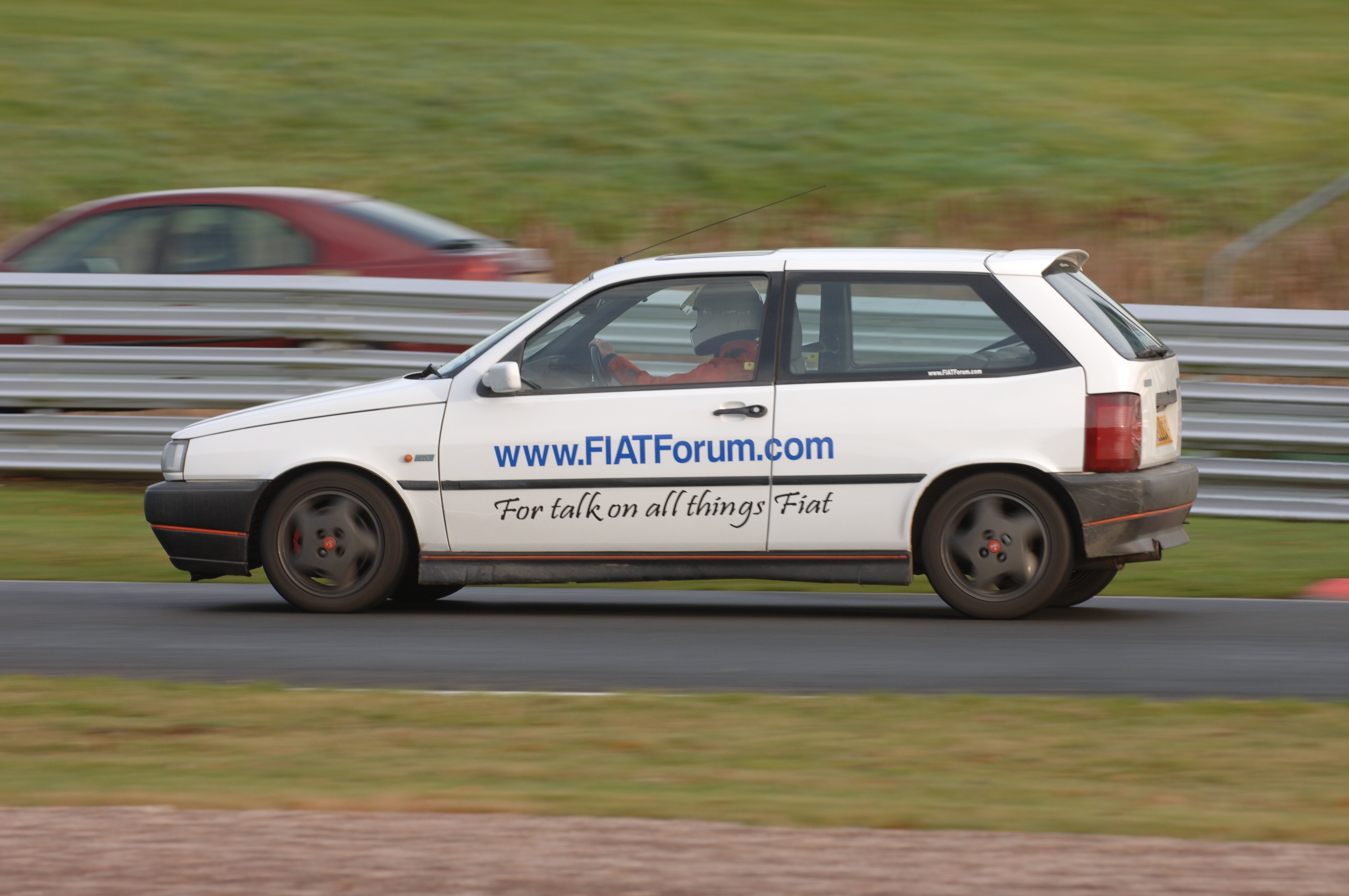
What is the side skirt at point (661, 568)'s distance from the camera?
328 inches

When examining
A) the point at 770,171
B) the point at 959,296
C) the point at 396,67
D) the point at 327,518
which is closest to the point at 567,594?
the point at 327,518

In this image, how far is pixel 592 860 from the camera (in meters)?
4.48

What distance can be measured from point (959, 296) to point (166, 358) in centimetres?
662

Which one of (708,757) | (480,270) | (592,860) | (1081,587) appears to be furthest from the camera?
(480,270)

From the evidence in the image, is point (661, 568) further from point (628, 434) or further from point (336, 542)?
point (336, 542)

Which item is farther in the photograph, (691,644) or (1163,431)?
(1163,431)

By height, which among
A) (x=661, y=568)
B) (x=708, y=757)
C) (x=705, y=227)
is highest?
(x=705, y=227)

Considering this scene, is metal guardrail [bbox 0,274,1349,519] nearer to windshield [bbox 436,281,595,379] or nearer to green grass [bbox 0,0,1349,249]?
windshield [bbox 436,281,595,379]

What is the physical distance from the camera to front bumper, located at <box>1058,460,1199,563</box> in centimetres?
812

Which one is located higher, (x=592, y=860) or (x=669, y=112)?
(x=669, y=112)

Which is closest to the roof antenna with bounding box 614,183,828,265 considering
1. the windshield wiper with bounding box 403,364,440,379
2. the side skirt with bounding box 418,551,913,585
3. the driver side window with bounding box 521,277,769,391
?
the driver side window with bounding box 521,277,769,391

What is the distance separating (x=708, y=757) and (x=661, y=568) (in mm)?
2704

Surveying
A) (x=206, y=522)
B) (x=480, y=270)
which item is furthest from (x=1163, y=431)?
(x=480, y=270)

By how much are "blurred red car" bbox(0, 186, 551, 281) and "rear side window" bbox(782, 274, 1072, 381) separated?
5.34 metres
